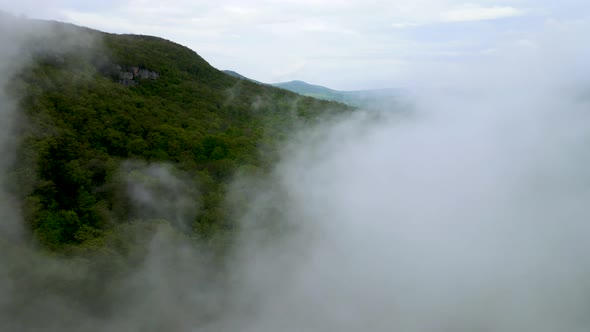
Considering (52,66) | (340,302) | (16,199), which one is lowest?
(340,302)

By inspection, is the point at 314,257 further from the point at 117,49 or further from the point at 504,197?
the point at 117,49

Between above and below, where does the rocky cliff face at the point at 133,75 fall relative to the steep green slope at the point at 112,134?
above

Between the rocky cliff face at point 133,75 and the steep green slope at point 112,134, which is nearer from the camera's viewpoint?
the steep green slope at point 112,134

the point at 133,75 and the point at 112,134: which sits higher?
the point at 133,75

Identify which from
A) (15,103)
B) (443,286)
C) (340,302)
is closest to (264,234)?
(340,302)
